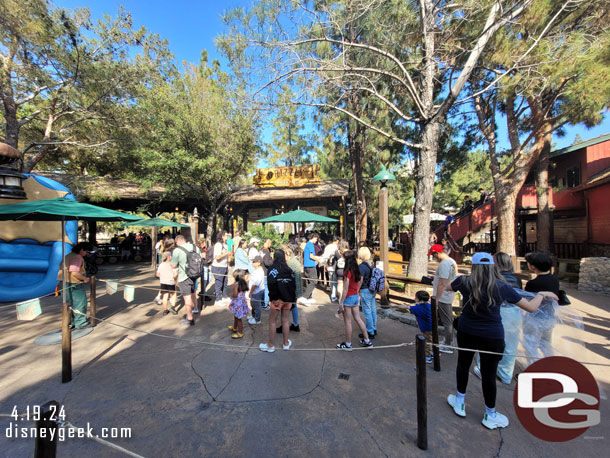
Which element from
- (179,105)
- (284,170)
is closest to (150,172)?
(179,105)

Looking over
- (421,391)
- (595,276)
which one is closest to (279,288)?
(421,391)

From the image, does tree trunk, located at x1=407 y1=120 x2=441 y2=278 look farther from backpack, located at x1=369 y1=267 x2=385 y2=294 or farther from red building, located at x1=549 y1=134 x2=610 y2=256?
red building, located at x1=549 y1=134 x2=610 y2=256

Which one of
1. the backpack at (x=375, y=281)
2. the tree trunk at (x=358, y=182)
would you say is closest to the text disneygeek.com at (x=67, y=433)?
the backpack at (x=375, y=281)

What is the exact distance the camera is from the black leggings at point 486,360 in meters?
2.40

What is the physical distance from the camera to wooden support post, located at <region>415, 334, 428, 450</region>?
7.12 feet

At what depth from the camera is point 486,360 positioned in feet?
7.96

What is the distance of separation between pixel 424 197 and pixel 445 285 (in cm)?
463

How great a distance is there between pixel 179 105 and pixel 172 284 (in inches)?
368

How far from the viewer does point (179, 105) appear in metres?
11.6

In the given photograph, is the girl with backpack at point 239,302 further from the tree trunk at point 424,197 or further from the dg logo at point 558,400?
the tree trunk at point 424,197

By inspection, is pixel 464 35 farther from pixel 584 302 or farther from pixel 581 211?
pixel 581 211

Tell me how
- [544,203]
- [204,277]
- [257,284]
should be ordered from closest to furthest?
[257,284] → [204,277] → [544,203]

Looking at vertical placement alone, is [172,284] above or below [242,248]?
below

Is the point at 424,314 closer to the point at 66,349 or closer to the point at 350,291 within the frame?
the point at 350,291
